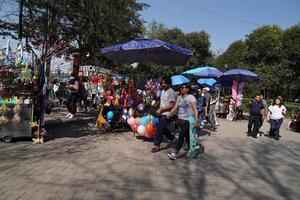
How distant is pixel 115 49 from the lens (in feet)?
37.0

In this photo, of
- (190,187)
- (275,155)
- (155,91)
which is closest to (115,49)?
(155,91)

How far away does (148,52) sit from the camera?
1220cm

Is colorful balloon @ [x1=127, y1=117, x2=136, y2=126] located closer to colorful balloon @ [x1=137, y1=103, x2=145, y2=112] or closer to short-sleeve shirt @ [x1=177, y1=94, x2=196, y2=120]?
colorful balloon @ [x1=137, y1=103, x2=145, y2=112]

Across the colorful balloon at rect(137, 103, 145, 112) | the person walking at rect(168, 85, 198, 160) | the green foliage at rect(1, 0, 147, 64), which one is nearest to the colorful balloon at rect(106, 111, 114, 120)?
the colorful balloon at rect(137, 103, 145, 112)

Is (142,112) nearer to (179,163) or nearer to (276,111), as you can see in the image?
(179,163)

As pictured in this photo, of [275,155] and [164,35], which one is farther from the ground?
[164,35]

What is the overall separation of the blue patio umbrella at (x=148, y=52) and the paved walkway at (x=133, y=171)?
2794 millimetres

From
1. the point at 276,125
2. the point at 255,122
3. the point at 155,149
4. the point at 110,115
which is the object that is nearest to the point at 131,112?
the point at 110,115

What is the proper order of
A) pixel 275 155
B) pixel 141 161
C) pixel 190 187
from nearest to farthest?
pixel 190 187
pixel 141 161
pixel 275 155

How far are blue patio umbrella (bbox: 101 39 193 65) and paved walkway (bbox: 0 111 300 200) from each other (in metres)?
2.79

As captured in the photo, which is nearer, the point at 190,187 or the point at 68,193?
the point at 68,193

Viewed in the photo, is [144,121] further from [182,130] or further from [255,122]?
[255,122]

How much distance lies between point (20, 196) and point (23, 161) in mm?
2074

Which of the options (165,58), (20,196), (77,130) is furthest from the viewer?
(165,58)
